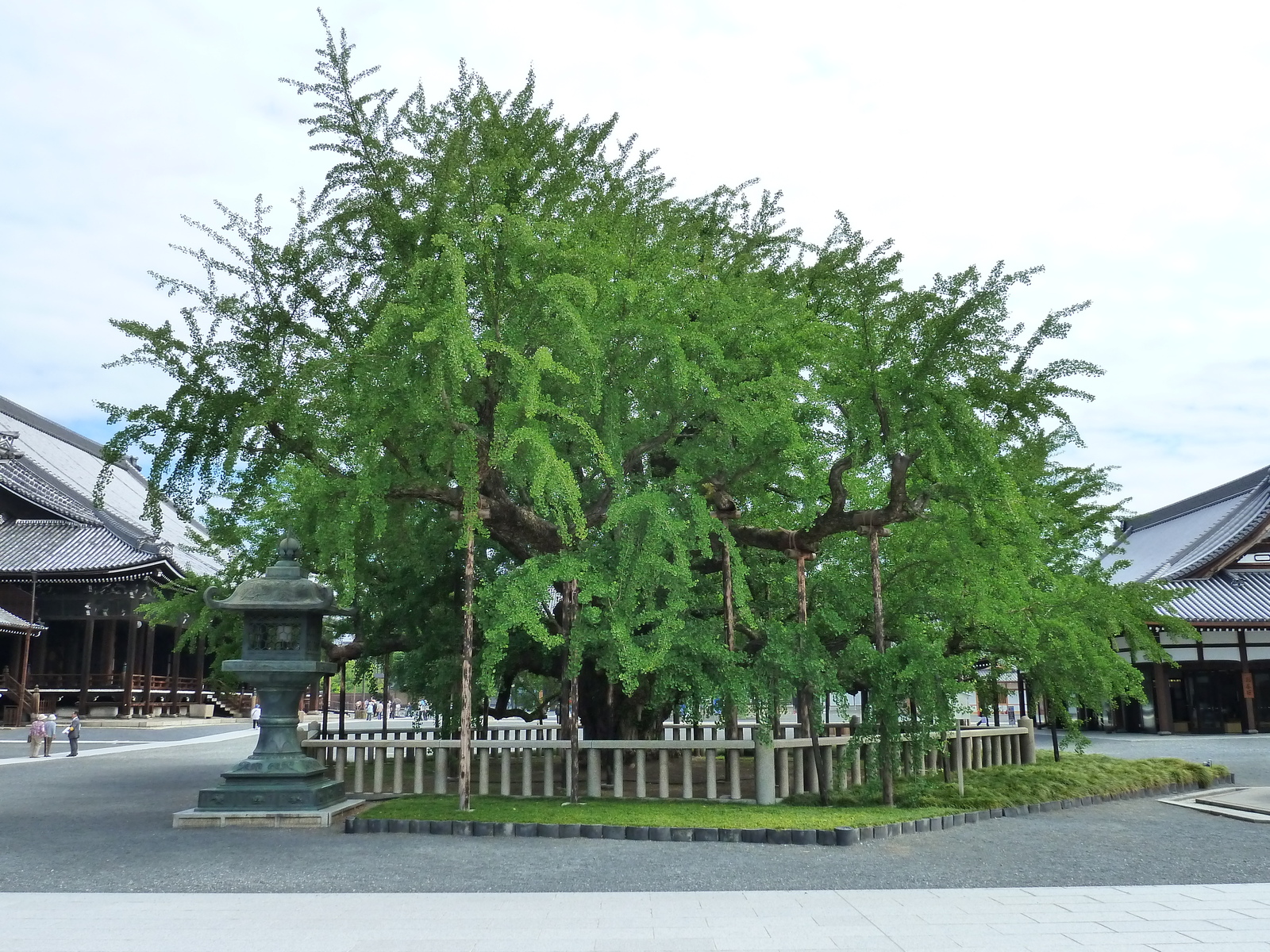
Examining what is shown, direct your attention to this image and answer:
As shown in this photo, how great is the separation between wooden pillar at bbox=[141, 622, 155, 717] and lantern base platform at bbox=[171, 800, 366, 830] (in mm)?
28609

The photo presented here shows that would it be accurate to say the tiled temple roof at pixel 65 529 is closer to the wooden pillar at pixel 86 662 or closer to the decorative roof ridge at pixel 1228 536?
the wooden pillar at pixel 86 662

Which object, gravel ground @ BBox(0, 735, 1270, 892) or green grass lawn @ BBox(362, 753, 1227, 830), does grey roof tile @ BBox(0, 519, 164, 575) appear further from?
green grass lawn @ BBox(362, 753, 1227, 830)

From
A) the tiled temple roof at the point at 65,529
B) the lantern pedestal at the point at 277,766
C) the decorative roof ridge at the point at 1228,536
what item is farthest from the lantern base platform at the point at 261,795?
the decorative roof ridge at the point at 1228,536

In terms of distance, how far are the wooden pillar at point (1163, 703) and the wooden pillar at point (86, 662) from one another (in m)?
37.5

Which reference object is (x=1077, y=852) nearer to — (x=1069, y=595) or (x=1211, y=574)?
(x=1069, y=595)

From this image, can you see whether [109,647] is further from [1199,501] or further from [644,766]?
[1199,501]

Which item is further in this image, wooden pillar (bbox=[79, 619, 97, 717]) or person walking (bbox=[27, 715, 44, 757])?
wooden pillar (bbox=[79, 619, 97, 717])

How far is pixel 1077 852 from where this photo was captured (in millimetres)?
9266

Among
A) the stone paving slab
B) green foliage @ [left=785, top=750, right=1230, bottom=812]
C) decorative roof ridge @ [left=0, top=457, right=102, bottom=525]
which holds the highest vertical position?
decorative roof ridge @ [left=0, top=457, right=102, bottom=525]

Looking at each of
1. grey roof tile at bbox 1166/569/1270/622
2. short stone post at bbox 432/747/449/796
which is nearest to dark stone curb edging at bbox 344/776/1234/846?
short stone post at bbox 432/747/449/796

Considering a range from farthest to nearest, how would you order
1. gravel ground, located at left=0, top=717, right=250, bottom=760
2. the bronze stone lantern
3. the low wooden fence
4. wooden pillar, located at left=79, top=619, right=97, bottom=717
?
1. wooden pillar, located at left=79, top=619, right=97, bottom=717
2. gravel ground, located at left=0, top=717, right=250, bottom=760
3. the low wooden fence
4. the bronze stone lantern

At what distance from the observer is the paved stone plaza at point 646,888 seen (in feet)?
19.4

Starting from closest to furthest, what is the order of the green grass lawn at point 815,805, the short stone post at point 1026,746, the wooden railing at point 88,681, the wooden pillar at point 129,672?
the green grass lawn at point 815,805 → the short stone post at point 1026,746 → the wooden railing at point 88,681 → the wooden pillar at point 129,672

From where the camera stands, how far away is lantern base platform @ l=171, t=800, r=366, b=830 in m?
10.8
